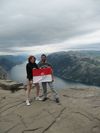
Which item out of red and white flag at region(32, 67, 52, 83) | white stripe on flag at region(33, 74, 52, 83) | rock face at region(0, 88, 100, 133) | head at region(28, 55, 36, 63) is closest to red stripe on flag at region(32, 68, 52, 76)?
red and white flag at region(32, 67, 52, 83)

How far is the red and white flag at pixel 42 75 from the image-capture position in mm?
16266

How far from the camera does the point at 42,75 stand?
643 inches

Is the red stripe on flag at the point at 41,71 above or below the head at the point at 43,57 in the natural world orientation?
below

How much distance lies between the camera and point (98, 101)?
18844 mm

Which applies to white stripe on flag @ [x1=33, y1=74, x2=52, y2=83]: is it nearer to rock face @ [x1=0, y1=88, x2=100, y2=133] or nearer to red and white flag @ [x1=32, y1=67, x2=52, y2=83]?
red and white flag @ [x1=32, y1=67, x2=52, y2=83]

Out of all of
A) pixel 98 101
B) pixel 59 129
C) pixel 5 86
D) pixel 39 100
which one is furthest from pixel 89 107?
pixel 5 86

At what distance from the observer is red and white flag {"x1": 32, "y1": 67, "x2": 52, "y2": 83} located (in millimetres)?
16266

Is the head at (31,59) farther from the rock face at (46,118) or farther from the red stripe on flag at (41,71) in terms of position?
the rock face at (46,118)

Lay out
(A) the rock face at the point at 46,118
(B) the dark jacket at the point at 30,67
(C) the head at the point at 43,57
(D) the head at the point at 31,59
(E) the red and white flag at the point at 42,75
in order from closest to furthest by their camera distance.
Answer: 1. (A) the rock face at the point at 46,118
2. (C) the head at the point at 43,57
3. (D) the head at the point at 31,59
4. (B) the dark jacket at the point at 30,67
5. (E) the red and white flag at the point at 42,75

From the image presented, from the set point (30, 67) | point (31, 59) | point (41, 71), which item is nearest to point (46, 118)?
point (41, 71)

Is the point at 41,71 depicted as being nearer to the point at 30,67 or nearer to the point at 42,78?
the point at 42,78

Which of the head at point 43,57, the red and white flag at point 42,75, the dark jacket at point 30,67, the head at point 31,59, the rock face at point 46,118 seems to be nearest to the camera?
the rock face at point 46,118

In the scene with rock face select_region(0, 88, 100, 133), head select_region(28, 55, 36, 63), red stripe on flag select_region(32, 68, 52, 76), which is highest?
head select_region(28, 55, 36, 63)

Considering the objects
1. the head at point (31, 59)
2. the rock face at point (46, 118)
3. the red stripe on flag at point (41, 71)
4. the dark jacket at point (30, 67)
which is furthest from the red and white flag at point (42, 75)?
the rock face at point (46, 118)
